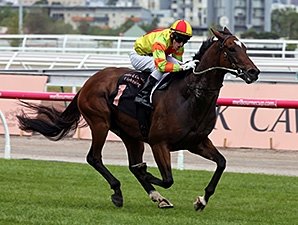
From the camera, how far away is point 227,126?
56.8 ft

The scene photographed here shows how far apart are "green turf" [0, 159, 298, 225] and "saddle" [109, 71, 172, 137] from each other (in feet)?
2.83

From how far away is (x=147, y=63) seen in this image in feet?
32.9

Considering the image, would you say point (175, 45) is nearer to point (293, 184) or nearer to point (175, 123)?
point (175, 123)

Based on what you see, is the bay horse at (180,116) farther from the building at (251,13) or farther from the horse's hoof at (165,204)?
the building at (251,13)

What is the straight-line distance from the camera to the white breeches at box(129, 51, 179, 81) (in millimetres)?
9711

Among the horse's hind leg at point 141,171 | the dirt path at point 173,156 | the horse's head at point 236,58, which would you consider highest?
the horse's head at point 236,58

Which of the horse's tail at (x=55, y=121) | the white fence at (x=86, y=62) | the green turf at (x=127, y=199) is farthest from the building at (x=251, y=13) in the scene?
the horse's tail at (x=55, y=121)

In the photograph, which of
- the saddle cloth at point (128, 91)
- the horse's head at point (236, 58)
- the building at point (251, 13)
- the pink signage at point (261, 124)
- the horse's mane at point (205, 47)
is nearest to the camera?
the horse's head at point (236, 58)

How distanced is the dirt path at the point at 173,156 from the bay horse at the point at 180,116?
165 inches

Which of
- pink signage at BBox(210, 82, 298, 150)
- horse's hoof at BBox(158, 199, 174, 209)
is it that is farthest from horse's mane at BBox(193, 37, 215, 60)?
pink signage at BBox(210, 82, 298, 150)

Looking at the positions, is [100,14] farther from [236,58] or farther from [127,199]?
[236,58]

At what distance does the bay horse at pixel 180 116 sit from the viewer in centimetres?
914

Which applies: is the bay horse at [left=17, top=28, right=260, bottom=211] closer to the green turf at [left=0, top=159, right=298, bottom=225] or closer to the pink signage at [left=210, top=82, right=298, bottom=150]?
the green turf at [left=0, top=159, right=298, bottom=225]

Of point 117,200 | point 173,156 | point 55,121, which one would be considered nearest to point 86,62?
point 173,156
